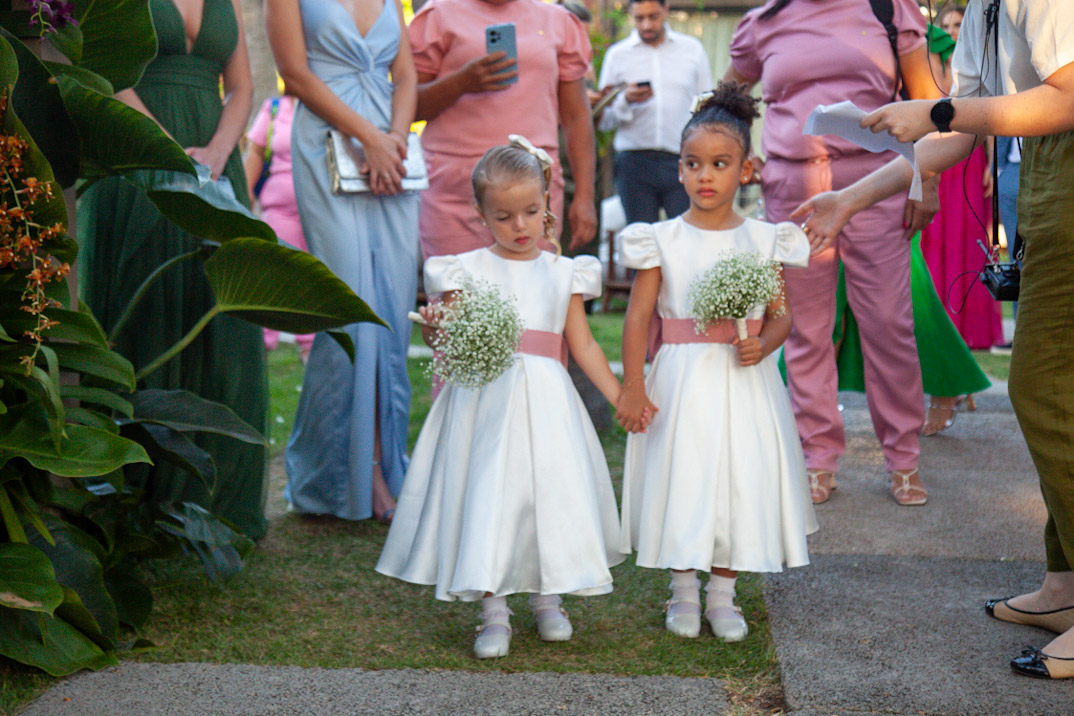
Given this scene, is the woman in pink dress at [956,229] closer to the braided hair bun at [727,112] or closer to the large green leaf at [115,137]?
the braided hair bun at [727,112]

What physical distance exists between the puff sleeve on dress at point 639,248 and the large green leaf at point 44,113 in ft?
4.86

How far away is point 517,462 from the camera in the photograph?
2891 millimetres

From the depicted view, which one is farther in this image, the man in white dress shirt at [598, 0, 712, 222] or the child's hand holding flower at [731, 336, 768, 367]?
the man in white dress shirt at [598, 0, 712, 222]

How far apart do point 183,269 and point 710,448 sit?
182cm

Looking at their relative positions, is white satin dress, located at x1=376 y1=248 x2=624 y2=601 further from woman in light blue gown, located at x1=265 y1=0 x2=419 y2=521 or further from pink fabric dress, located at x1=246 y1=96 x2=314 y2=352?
pink fabric dress, located at x1=246 y1=96 x2=314 y2=352

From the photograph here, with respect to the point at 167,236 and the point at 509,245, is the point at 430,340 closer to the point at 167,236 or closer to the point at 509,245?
the point at 509,245

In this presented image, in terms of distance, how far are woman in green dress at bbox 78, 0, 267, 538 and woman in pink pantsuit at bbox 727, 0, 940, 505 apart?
6.57 ft

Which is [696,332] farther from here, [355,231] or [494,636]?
[355,231]

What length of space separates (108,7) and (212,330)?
3.79ft

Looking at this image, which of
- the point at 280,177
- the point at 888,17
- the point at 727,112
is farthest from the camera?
the point at 280,177

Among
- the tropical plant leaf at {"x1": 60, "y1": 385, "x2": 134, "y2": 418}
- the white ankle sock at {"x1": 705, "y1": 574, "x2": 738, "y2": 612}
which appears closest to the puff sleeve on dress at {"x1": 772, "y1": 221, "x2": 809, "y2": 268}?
the white ankle sock at {"x1": 705, "y1": 574, "x2": 738, "y2": 612}

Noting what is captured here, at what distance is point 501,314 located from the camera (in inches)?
112

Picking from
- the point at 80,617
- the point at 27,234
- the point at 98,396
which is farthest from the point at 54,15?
the point at 80,617

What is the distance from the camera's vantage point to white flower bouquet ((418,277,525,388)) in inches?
110
